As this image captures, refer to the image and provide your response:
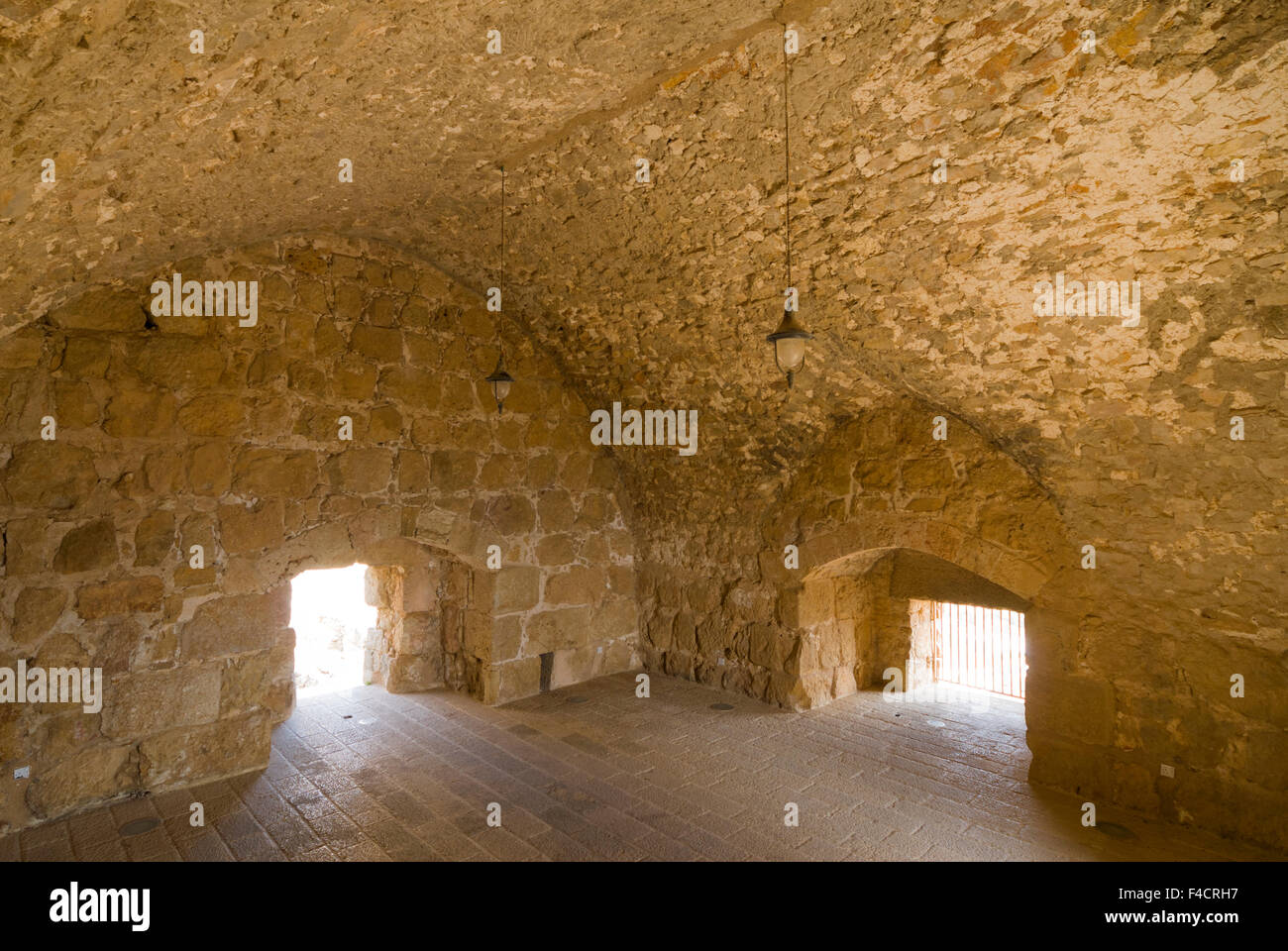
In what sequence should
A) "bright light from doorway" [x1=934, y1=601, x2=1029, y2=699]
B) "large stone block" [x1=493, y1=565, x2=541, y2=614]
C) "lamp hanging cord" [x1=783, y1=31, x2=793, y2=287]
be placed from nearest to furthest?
"lamp hanging cord" [x1=783, y1=31, x2=793, y2=287]
"large stone block" [x1=493, y1=565, x2=541, y2=614]
"bright light from doorway" [x1=934, y1=601, x2=1029, y2=699]

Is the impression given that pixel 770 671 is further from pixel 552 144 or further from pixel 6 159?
pixel 6 159

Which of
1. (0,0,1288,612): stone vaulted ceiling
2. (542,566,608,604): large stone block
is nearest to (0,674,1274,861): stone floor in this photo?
(542,566,608,604): large stone block

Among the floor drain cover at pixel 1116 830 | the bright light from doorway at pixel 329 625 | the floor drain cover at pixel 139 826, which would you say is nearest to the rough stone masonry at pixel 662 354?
the floor drain cover at pixel 1116 830

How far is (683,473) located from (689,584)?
3.04 feet

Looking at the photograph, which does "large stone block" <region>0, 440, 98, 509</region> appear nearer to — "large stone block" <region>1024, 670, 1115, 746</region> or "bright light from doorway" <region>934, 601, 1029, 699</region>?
"large stone block" <region>1024, 670, 1115, 746</region>

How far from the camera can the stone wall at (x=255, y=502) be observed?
353 cm

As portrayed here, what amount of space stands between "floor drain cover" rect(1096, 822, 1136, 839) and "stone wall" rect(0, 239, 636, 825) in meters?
3.59

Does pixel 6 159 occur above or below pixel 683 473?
above

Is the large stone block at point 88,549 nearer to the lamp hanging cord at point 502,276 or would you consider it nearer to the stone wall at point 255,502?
the stone wall at point 255,502

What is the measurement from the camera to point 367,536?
180 inches

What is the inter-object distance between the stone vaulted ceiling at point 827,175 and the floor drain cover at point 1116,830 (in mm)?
1263

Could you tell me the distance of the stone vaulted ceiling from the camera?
2113 mm
